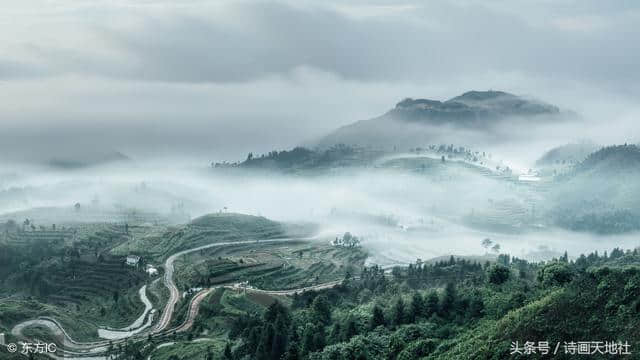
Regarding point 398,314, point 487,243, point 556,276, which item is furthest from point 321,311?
point 487,243

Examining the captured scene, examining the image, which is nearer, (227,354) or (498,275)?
(227,354)

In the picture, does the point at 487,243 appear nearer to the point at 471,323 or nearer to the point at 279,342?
the point at 279,342

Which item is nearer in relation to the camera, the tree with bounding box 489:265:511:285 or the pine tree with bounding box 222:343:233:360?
the pine tree with bounding box 222:343:233:360

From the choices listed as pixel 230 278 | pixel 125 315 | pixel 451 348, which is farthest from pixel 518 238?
pixel 451 348

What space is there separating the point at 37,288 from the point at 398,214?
107m

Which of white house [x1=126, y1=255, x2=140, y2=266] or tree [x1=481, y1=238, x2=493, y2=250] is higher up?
white house [x1=126, y1=255, x2=140, y2=266]

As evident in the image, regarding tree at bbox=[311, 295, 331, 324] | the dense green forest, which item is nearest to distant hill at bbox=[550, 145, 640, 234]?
the dense green forest

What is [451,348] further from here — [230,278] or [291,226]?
[291,226]

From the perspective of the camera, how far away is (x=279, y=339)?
167 ft

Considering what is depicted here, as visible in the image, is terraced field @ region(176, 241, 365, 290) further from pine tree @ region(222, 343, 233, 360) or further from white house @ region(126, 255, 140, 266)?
pine tree @ region(222, 343, 233, 360)

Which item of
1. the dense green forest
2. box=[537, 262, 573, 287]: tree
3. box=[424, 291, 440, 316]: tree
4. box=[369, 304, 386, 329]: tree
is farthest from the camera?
box=[369, 304, 386, 329]: tree

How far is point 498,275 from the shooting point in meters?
56.7

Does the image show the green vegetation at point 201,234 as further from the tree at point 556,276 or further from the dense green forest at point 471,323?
the tree at point 556,276

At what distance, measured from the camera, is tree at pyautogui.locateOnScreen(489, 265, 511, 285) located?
56406 millimetres
